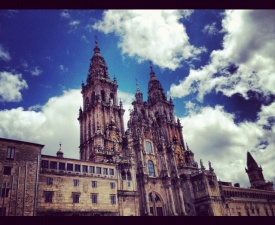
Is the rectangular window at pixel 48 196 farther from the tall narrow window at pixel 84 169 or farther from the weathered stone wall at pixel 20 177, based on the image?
the tall narrow window at pixel 84 169

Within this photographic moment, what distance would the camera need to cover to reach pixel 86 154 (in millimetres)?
51969

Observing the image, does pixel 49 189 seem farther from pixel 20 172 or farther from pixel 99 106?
pixel 99 106

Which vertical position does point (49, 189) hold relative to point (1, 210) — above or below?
above

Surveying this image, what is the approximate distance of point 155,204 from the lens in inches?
1987

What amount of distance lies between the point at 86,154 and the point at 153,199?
1696 cm

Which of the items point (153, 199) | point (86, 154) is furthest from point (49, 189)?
point (153, 199)

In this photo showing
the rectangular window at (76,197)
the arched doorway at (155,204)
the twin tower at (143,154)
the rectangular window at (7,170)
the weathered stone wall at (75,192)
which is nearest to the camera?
the rectangular window at (7,170)

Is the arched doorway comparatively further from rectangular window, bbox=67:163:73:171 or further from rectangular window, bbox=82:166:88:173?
rectangular window, bbox=67:163:73:171

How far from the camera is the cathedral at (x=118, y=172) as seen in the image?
101ft

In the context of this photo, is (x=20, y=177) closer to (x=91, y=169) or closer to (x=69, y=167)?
(x=69, y=167)

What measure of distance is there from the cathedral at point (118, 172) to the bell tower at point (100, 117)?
7.6 inches

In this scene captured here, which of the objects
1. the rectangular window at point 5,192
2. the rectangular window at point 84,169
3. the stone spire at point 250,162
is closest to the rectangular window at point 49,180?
the rectangular window at point 84,169
